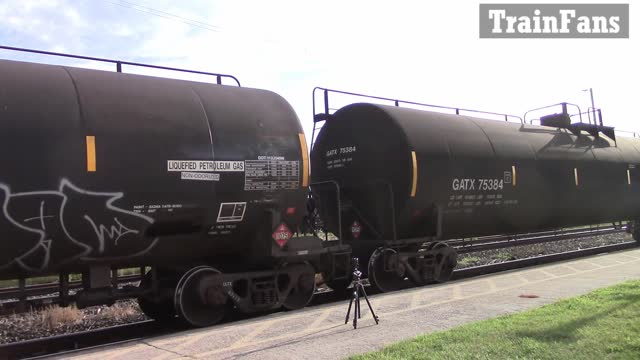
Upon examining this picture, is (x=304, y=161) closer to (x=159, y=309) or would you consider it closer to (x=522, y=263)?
(x=159, y=309)

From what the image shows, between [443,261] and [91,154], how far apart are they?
748 centimetres

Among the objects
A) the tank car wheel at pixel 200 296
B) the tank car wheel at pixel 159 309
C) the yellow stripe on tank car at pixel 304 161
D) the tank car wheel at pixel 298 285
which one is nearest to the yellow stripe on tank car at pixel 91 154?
the tank car wheel at pixel 200 296

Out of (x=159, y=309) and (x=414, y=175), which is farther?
(x=414, y=175)

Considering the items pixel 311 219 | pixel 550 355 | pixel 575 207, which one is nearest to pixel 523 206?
pixel 575 207

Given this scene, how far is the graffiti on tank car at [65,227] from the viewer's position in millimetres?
5848

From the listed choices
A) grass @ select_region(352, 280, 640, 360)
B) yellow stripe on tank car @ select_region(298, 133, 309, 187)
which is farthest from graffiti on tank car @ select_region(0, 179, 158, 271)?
grass @ select_region(352, 280, 640, 360)

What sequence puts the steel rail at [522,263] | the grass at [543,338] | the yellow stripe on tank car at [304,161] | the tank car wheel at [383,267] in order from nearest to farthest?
the grass at [543,338] < the yellow stripe on tank car at [304,161] < the tank car wheel at [383,267] < the steel rail at [522,263]

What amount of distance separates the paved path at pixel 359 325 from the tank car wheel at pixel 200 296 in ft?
1.32

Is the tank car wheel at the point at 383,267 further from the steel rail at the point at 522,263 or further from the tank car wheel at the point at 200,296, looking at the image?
the tank car wheel at the point at 200,296

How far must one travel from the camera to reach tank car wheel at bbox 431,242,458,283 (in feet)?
36.2

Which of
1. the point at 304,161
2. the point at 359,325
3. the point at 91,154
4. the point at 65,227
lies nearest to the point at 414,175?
the point at 304,161

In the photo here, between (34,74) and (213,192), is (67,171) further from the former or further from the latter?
(213,192)

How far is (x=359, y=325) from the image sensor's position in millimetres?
6551

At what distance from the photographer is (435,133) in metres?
10.8
